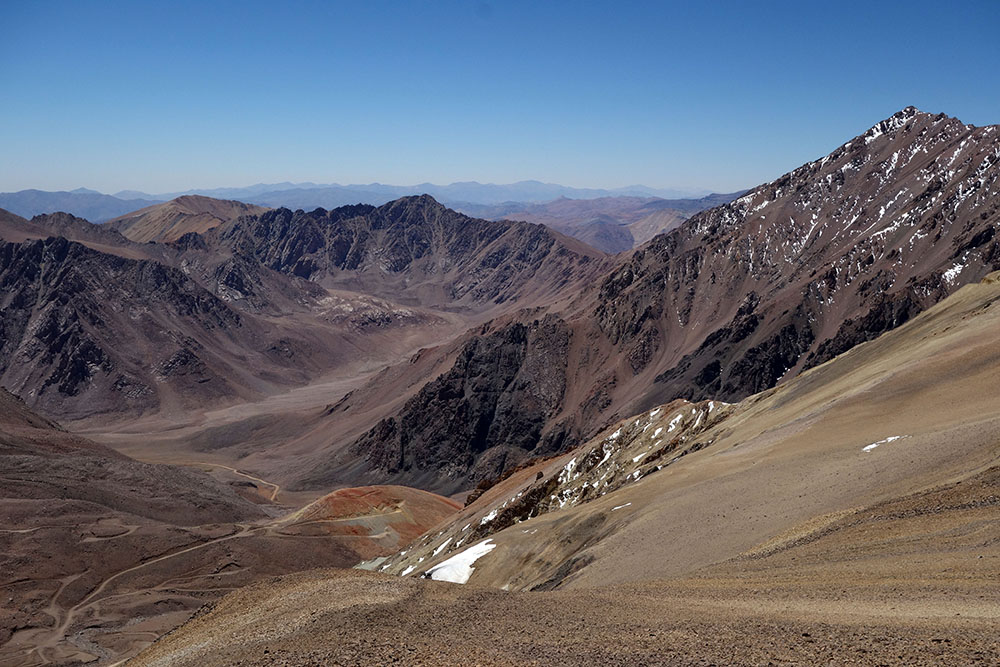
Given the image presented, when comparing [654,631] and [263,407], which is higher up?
[654,631]

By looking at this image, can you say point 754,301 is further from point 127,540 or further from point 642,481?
point 127,540

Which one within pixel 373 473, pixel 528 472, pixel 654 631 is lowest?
pixel 373 473

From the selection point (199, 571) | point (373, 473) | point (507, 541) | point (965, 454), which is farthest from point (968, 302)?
point (373, 473)

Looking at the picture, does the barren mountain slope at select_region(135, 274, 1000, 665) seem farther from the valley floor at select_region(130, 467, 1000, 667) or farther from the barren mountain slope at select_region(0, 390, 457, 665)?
the barren mountain slope at select_region(0, 390, 457, 665)

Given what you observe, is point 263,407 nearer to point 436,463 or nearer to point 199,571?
point 436,463

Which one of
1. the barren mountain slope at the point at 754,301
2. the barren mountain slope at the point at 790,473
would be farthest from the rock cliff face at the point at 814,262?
the barren mountain slope at the point at 790,473

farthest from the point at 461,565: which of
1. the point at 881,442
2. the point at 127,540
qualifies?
the point at 127,540

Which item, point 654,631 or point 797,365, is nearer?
point 654,631
